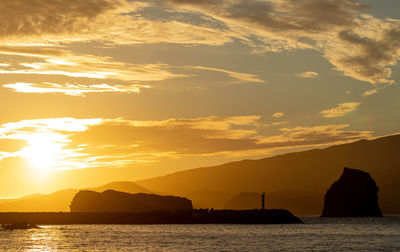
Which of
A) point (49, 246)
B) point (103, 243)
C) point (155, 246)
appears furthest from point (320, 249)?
point (49, 246)

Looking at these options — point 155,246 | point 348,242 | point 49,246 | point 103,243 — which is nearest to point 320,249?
point 348,242

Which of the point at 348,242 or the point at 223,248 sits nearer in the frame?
the point at 223,248

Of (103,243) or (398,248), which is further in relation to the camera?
(103,243)

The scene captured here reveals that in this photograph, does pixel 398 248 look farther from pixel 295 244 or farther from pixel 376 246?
pixel 295 244

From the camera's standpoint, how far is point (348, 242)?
393 feet

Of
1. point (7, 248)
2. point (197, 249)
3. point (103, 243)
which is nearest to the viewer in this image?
point (197, 249)

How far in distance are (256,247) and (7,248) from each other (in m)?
41.7

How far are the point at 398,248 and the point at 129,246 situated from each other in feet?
145

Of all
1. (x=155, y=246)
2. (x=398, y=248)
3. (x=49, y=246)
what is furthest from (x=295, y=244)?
(x=49, y=246)

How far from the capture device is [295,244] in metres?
112

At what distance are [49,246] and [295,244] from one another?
142 ft

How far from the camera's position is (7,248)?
10806 centimetres

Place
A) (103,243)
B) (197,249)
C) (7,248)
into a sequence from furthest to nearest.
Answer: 1. (103,243)
2. (7,248)
3. (197,249)

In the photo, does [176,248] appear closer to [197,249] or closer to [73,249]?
[197,249]
